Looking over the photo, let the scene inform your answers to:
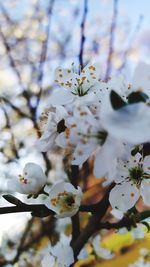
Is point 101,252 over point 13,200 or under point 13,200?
under

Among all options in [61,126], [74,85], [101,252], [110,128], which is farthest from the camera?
[101,252]

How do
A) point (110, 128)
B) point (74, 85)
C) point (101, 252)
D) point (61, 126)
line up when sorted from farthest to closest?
point (101, 252) → point (74, 85) → point (61, 126) → point (110, 128)

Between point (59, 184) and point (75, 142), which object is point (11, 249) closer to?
point (59, 184)

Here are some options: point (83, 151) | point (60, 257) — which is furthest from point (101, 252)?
point (83, 151)

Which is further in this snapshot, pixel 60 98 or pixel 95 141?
pixel 60 98

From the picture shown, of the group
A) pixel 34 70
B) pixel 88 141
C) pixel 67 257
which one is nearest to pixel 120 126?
pixel 88 141

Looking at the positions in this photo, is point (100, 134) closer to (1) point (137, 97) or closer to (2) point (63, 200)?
(1) point (137, 97)

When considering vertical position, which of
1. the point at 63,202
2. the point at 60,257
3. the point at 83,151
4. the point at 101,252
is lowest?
the point at 101,252
